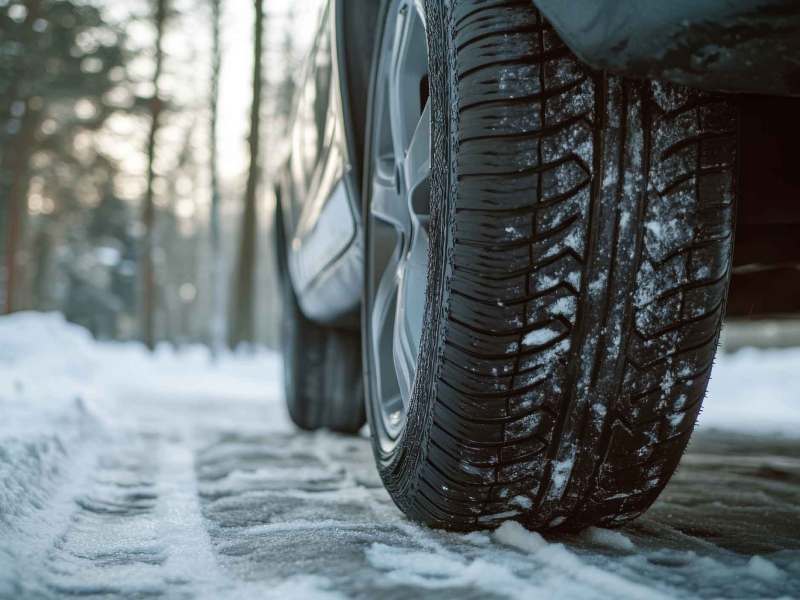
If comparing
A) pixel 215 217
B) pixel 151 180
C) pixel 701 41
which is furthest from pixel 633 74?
pixel 151 180

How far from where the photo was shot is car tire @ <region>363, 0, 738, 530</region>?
108 centimetres

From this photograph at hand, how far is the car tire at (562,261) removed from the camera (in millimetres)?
1085

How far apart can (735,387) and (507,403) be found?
18.2 ft

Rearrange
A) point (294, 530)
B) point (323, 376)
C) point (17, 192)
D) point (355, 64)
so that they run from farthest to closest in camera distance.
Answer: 1. point (17, 192)
2. point (323, 376)
3. point (355, 64)
4. point (294, 530)

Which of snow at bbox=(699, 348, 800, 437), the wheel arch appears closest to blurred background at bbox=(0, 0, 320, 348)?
snow at bbox=(699, 348, 800, 437)

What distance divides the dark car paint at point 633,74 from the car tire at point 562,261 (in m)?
0.15

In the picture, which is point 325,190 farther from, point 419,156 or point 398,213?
point 419,156

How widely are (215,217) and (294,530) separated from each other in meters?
11.7

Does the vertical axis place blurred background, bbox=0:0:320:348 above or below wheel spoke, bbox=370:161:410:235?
above

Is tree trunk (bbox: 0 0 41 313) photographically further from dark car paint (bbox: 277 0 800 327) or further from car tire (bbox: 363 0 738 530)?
car tire (bbox: 363 0 738 530)

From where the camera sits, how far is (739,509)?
1.71 metres

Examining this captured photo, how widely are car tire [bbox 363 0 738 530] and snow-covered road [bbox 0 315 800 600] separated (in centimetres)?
16

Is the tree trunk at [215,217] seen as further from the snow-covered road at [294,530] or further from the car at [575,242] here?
the car at [575,242]

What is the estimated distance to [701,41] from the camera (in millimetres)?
912
